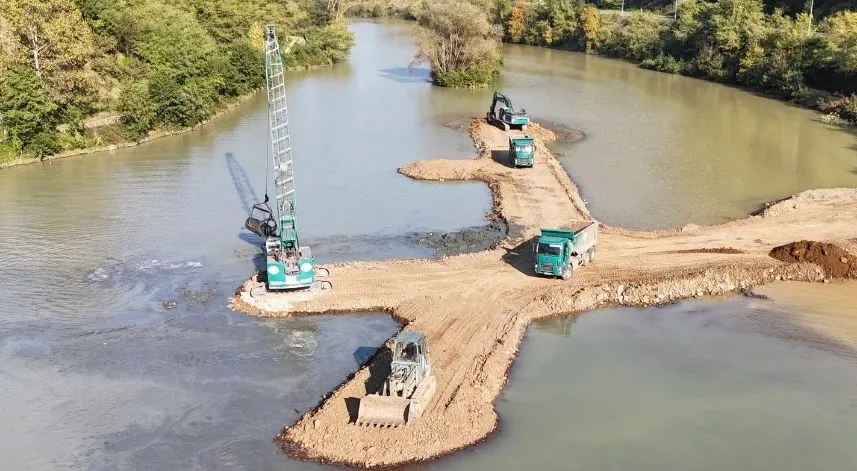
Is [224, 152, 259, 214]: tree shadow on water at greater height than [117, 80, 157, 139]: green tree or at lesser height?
lesser

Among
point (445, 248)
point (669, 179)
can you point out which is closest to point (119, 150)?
point (445, 248)

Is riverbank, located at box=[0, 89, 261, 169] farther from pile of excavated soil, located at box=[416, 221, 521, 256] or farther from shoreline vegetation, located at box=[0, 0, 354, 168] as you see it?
pile of excavated soil, located at box=[416, 221, 521, 256]

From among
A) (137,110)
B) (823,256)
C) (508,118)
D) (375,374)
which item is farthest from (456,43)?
(375,374)

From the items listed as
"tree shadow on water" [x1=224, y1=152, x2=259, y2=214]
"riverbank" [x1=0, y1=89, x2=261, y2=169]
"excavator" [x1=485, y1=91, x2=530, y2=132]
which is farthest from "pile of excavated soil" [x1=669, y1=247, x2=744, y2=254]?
"riverbank" [x1=0, y1=89, x2=261, y2=169]

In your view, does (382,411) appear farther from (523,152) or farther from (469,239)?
(523,152)

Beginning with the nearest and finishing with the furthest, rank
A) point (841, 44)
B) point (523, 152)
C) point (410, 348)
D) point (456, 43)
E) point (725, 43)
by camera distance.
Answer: point (410, 348), point (523, 152), point (841, 44), point (456, 43), point (725, 43)
